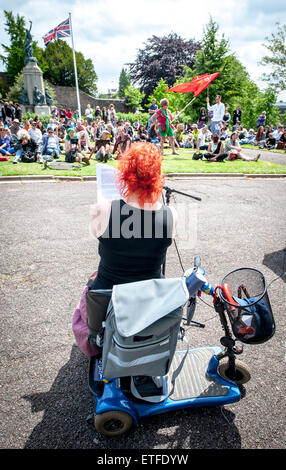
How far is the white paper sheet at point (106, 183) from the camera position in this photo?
185cm

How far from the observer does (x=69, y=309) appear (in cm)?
288

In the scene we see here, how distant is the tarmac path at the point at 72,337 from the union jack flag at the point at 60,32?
67.2ft

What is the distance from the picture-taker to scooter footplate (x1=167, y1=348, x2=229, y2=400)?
196cm

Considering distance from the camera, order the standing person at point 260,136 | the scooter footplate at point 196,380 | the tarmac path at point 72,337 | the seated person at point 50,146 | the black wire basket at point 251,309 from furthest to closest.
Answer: the standing person at point 260,136
the seated person at point 50,146
the scooter footplate at point 196,380
the tarmac path at point 72,337
the black wire basket at point 251,309

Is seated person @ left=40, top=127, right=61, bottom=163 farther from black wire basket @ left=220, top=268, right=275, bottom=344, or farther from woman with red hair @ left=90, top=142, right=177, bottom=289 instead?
black wire basket @ left=220, top=268, right=275, bottom=344

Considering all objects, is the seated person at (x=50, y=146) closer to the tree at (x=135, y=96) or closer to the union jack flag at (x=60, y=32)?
the union jack flag at (x=60, y=32)

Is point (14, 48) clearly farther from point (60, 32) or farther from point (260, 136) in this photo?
point (260, 136)

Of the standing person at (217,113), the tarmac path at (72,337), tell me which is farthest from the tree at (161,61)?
the tarmac path at (72,337)

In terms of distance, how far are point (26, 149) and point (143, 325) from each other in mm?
10829

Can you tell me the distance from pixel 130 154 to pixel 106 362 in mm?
1261

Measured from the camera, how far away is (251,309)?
5.31 ft

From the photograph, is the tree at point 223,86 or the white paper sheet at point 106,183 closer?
the white paper sheet at point 106,183

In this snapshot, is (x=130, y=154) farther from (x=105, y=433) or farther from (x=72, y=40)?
(x=72, y=40)

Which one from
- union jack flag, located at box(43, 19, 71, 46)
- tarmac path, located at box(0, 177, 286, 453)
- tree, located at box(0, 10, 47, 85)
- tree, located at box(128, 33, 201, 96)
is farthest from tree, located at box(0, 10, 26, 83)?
tarmac path, located at box(0, 177, 286, 453)
